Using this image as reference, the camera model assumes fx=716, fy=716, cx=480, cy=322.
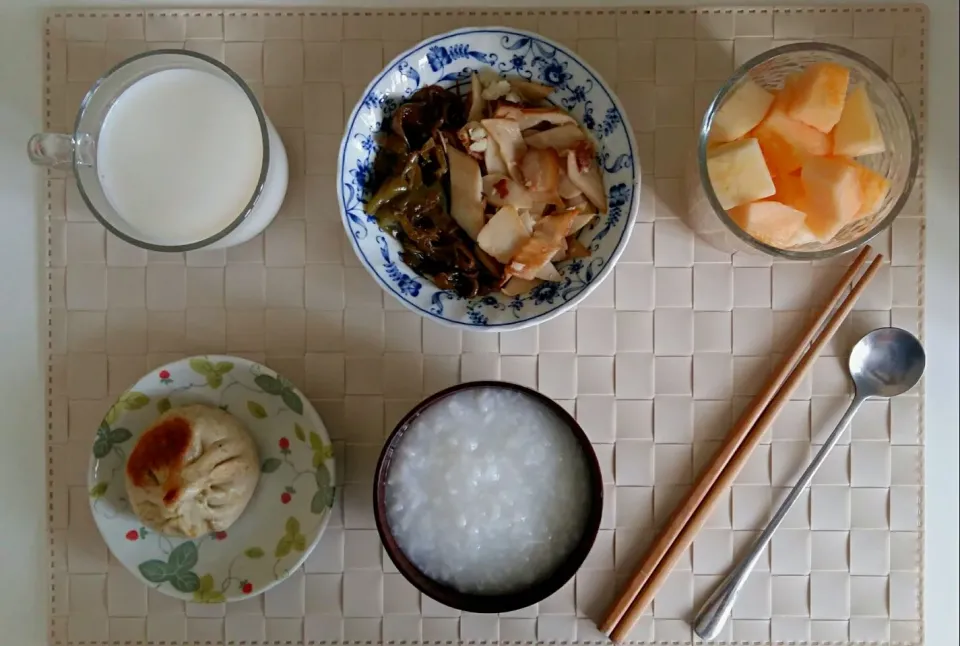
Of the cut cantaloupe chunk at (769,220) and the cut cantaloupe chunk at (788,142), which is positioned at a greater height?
the cut cantaloupe chunk at (788,142)

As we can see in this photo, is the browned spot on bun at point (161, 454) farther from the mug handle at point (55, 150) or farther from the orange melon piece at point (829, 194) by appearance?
the orange melon piece at point (829, 194)

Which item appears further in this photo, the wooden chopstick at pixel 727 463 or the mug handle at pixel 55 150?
the wooden chopstick at pixel 727 463

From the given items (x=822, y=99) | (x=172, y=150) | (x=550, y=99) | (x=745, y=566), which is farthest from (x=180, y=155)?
(x=745, y=566)

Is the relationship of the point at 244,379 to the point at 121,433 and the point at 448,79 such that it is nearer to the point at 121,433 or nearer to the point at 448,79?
the point at 121,433

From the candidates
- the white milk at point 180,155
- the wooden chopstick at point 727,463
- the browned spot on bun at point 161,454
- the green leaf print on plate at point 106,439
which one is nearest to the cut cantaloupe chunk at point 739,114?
the wooden chopstick at point 727,463

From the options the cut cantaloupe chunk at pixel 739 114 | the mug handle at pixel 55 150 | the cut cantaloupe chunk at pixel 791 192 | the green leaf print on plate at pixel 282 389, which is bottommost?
the green leaf print on plate at pixel 282 389

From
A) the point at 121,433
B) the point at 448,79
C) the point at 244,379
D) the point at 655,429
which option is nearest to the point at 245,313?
the point at 244,379

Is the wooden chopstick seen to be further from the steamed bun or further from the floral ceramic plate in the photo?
the steamed bun
